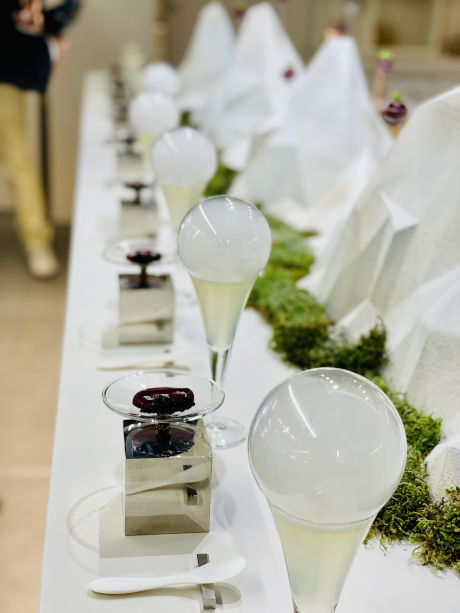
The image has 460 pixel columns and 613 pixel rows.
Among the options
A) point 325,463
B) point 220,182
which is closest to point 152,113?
point 220,182

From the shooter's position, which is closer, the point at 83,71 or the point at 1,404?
the point at 1,404

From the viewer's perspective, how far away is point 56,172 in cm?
383

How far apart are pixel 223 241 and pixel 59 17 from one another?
232cm

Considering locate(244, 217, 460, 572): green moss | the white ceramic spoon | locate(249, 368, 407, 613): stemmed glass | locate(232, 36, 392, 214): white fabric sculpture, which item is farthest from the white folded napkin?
locate(232, 36, 392, 214): white fabric sculpture

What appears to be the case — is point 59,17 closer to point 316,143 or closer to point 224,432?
point 316,143

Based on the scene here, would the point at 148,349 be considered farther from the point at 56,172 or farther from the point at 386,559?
the point at 56,172

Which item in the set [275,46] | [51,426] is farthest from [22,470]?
[275,46]

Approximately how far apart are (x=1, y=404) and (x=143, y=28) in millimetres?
2224

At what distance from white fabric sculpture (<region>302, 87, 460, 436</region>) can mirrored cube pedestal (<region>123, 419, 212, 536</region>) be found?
276 millimetres

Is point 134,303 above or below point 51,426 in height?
above

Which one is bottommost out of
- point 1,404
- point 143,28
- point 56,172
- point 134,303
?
point 56,172

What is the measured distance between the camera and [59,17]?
9.34ft

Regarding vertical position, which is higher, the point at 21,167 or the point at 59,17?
the point at 59,17

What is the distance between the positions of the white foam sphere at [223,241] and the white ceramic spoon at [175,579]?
27cm
